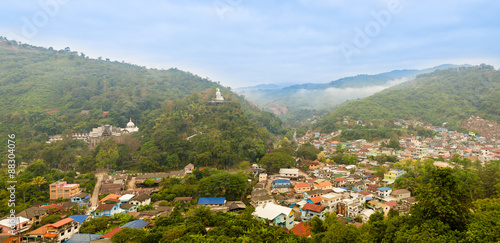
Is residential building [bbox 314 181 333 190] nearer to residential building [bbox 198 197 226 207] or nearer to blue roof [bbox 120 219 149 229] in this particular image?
residential building [bbox 198 197 226 207]

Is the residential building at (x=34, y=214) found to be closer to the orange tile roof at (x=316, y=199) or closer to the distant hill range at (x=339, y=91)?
the orange tile roof at (x=316, y=199)

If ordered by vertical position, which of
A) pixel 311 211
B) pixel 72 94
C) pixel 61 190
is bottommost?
pixel 311 211

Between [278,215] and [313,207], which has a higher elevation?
[278,215]

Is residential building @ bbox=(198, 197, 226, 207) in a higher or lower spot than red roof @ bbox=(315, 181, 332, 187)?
lower

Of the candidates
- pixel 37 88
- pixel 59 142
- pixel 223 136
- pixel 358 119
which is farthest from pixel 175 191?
pixel 358 119

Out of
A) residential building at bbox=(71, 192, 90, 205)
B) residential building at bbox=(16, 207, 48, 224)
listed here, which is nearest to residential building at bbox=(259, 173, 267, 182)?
residential building at bbox=(71, 192, 90, 205)

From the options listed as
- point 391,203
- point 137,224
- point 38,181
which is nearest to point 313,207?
point 391,203

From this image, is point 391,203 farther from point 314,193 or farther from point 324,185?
point 324,185

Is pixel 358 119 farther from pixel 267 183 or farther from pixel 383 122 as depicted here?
pixel 267 183
